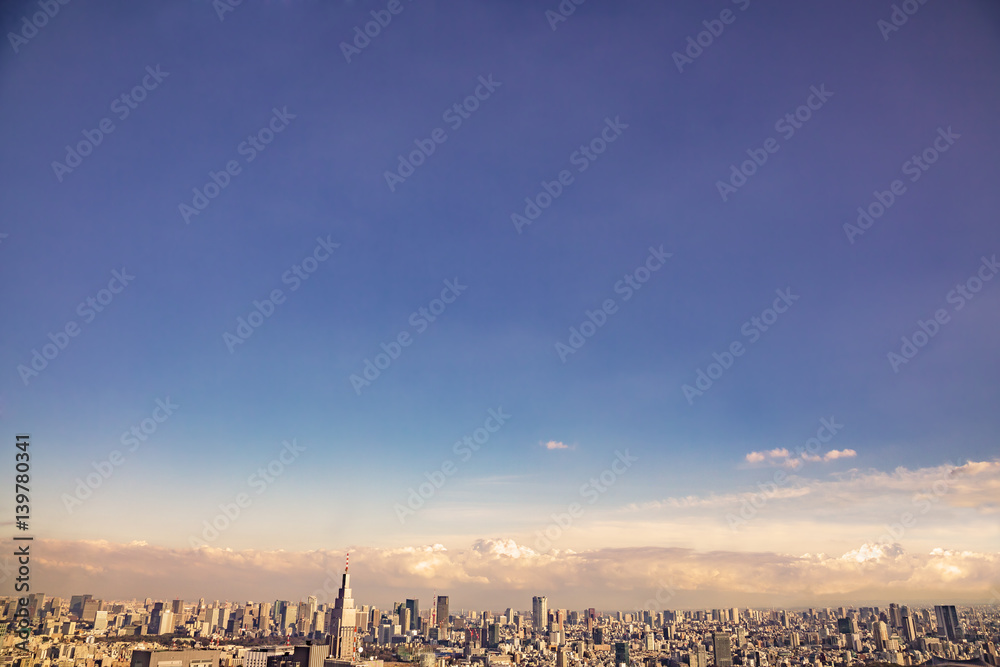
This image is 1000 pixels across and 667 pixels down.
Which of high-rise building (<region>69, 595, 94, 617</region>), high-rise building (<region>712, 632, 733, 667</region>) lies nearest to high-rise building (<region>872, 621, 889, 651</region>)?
high-rise building (<region>712, 632, 733, 667</region>)

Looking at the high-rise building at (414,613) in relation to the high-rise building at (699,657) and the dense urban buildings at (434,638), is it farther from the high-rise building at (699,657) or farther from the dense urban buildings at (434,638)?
the high-rise building at (699,657)

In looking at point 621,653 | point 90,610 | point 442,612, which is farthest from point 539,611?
point 90,610

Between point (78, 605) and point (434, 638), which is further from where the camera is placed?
point (434, 638)

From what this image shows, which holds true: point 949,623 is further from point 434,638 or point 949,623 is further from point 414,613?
point 414,613

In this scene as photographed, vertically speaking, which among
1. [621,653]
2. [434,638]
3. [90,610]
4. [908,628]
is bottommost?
[434,638]

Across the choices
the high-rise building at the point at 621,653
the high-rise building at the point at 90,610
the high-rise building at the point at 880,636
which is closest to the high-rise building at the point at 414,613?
the high-rise building at the point at 621,653

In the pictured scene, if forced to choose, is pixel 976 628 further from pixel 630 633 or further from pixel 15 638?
pixel 15 638
